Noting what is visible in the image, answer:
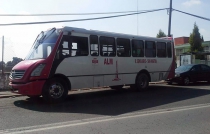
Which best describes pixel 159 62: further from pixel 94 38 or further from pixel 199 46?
pixel 199 46

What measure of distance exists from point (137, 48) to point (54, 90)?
5539 mm

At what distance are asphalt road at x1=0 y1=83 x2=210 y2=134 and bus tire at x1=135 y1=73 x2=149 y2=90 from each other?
3.15 m

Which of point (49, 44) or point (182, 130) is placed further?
point (49, 44)

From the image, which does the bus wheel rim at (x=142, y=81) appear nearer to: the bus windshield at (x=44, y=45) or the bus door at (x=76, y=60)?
the bus door at (x=76, y=60)

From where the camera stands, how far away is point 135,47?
43.9ft

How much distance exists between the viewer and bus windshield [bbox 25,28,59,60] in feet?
32.3

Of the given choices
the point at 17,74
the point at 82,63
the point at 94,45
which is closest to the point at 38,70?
the point at 17,74

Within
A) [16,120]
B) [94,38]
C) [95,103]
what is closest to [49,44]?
[94,38]

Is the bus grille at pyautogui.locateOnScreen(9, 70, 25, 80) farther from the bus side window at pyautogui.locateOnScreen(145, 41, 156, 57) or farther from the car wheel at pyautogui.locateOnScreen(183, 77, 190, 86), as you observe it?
the car wheel at pyautogui.locateOnScreen(183, 77, 190, 86)

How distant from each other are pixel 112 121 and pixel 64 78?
12.8ft

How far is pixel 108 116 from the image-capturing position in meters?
7.50

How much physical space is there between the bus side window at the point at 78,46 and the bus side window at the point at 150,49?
4.25 metres

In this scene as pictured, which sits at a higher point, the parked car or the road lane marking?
the parked car

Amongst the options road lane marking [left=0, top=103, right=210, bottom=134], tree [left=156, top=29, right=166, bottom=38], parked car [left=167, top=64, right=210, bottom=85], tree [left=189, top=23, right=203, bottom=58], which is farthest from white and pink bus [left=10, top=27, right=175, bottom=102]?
tree [left=156, top=29, right=166, bottom=38]
